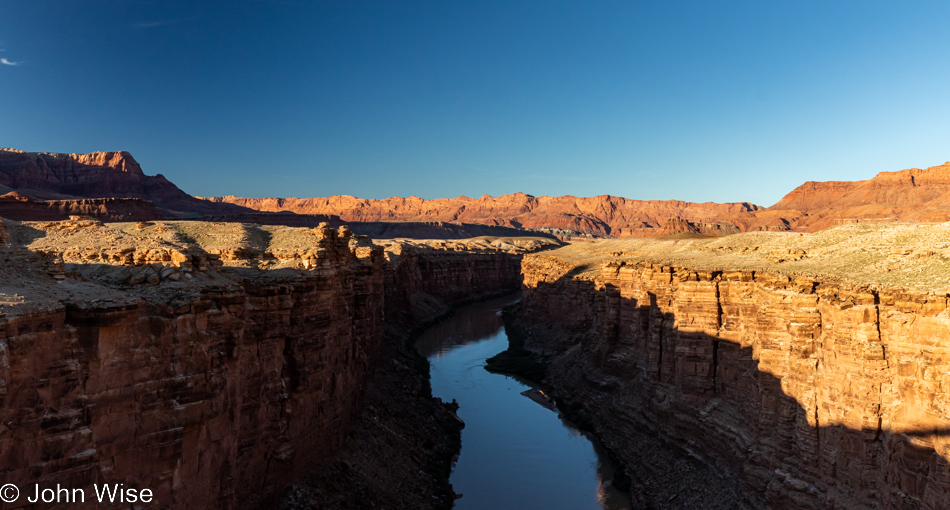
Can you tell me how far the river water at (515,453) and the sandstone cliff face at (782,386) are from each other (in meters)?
1.55

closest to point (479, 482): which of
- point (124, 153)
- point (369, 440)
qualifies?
point (369, 440)

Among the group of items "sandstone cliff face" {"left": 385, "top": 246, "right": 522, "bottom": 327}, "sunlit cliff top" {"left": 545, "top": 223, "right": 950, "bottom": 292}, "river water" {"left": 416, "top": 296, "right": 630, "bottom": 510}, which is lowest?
"river water" {"left": 416, "top": 296, "right": 630, "bottom": 510}

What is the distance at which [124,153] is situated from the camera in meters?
113

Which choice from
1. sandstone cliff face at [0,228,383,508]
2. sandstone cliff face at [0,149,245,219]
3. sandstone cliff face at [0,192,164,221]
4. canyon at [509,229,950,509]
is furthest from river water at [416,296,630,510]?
sandstone cliff face at [0,149,245,219]

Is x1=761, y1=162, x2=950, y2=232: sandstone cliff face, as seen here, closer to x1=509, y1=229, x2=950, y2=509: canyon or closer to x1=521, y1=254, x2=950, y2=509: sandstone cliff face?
x1=509, y1=229, x2=950, y2=509: canyon

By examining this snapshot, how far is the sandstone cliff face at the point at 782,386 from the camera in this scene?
488 inches

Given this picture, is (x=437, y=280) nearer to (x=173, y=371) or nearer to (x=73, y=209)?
(x=73, y=209)

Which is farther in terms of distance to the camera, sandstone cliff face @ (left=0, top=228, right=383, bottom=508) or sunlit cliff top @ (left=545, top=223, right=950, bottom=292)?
sunlit cliff top @ (left=545, top=223, right=950, bottom=292)

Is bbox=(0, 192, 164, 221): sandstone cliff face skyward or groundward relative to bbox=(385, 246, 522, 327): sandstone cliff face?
skyward

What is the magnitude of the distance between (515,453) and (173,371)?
1816cm

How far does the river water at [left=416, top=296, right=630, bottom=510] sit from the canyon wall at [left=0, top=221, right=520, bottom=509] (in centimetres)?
678

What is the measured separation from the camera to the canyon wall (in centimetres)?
825

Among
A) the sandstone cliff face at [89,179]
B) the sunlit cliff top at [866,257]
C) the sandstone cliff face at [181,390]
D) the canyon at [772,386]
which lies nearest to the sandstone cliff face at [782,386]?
the canyon at [772,386]

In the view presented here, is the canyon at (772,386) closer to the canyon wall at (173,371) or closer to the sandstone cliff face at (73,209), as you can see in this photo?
the canyon wall at (173,371)
